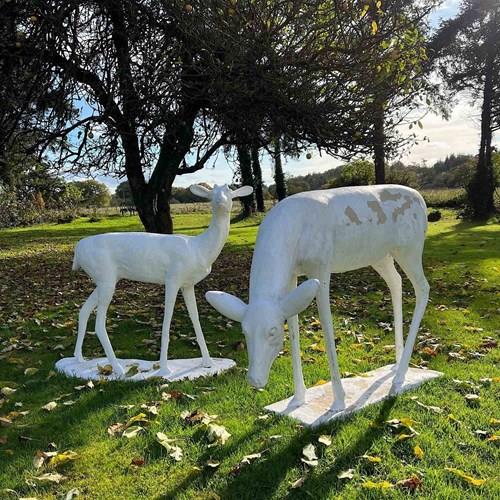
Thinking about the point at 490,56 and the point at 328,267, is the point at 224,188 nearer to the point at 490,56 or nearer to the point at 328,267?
the point at 328,267

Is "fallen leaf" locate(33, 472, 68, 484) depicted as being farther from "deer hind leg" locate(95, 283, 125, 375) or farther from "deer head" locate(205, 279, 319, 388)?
"deer hind leg" locate(95, 283, 125, 375)

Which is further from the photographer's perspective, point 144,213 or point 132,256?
point 144,213

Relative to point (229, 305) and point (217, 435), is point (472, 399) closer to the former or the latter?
point (217, 435)

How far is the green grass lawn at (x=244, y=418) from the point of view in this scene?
3754 millimetres

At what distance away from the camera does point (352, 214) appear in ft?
15.6

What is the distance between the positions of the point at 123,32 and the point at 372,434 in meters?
7.81

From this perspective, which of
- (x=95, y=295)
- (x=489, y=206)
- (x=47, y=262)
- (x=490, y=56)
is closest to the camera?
(x=95, y=295)

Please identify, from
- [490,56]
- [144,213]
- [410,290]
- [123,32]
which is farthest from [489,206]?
[123,32]

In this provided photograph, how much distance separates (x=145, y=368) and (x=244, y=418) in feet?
6.06

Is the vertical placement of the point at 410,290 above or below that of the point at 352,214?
below

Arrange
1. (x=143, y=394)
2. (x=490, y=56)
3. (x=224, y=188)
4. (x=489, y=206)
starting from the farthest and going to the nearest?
(x=489, y=206), (x=490, y=56), (x=224, y=188), (x=143, y=394)

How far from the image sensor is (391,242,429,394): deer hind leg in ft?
17.2

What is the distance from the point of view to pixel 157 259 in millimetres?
6004

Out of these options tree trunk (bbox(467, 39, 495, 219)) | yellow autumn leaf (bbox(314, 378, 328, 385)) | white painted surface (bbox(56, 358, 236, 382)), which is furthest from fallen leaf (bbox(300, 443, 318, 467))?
tree trunk (bbox(467, 39, 495, 219))
